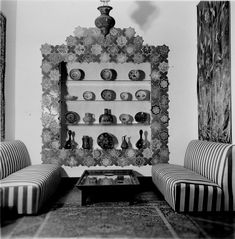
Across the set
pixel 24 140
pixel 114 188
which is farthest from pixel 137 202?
pixel 24 140

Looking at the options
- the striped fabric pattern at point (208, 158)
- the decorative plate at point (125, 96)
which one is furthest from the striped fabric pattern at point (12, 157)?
the striped fabric pattern at point (208, 158)

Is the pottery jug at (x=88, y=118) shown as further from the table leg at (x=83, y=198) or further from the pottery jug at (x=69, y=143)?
the table leg at (x=83, y=198)

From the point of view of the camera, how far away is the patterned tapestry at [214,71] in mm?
4648

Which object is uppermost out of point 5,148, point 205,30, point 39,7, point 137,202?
point 39,7

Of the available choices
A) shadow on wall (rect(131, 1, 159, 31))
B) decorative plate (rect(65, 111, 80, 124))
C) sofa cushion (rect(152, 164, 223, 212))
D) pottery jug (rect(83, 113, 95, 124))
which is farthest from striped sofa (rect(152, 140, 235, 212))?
shadow on wall (rect(131, 1, 159, 31))

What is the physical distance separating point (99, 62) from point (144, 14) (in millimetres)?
1290

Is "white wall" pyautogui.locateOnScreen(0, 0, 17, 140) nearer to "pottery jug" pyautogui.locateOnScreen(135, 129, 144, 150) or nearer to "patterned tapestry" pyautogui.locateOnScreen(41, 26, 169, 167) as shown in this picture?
"patterned tapestry" pyautogui.locateOnScreen(41, 26, 169, 167)

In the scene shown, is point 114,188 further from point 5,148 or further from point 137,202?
point 5,148

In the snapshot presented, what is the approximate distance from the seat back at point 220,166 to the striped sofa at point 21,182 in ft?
7.57

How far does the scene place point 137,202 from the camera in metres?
4.78

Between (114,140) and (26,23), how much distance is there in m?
2.80

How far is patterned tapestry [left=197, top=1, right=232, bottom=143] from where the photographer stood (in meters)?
4.65

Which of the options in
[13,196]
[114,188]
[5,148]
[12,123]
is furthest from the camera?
[12,123]

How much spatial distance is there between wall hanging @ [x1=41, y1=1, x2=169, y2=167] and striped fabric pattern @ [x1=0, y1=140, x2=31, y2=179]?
44 cm
